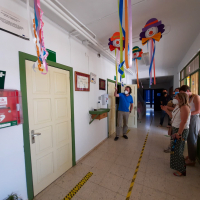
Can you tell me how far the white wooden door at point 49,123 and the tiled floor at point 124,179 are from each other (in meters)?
0.23

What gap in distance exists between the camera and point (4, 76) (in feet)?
4.02

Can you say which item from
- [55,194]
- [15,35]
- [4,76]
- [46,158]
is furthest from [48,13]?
[55,194]

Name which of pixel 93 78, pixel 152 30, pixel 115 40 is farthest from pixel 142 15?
pixel 93 78

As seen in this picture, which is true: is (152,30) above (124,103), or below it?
above

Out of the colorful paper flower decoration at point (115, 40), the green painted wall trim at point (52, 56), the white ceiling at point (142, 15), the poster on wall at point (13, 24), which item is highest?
the white ceiling at point (142, 15)

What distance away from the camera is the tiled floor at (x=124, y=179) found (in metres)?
1.55

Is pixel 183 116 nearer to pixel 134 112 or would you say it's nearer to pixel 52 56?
pixel 52 56

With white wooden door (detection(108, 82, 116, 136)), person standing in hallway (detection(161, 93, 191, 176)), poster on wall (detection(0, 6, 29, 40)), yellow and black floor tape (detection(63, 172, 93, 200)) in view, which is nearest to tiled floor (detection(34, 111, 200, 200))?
yellow and black floor tape (detection(63, 172, 93, 200))

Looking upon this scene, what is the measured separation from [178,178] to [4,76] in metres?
2.96

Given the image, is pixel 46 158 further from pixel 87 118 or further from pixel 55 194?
pixel 87 118

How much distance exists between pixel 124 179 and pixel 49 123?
1.58 m

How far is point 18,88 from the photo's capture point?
4.44 ft

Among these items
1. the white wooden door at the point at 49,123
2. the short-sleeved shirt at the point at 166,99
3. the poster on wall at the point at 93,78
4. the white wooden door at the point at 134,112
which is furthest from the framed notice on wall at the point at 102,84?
the short-sleeved shirt at the point at 166,99

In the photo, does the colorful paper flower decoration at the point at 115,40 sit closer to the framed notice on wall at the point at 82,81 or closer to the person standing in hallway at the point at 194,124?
the framed notice on wall at the point at 82,81
